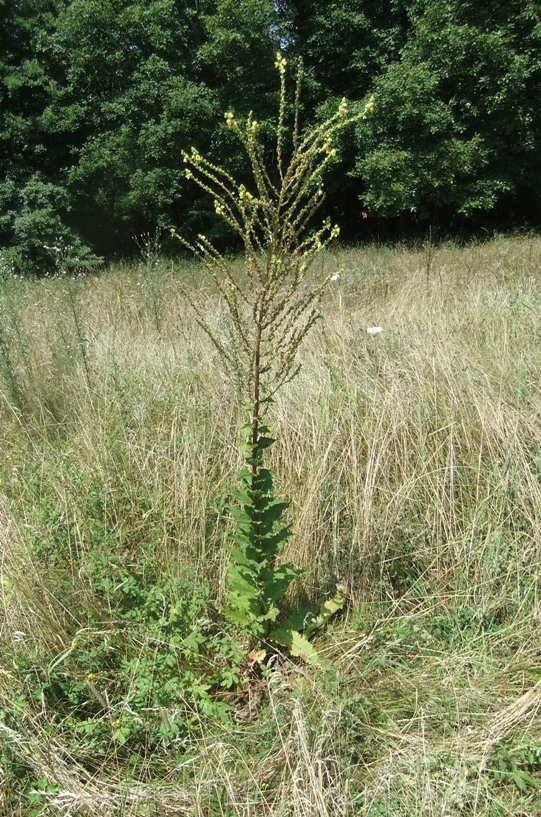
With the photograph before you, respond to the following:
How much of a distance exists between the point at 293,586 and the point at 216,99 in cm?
1057

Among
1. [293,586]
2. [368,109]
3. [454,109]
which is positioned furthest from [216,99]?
[293,586]

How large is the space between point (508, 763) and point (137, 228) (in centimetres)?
1220

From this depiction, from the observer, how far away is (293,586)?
218 centimetres

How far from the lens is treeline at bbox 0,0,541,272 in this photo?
9.88 m

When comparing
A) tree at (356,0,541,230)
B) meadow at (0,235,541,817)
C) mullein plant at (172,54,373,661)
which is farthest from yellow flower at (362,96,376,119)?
tree at (356,0,541,230)

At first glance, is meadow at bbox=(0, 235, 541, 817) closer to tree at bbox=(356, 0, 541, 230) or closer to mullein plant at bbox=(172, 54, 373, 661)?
mullein plant at bbox=(172, 54, 373, 661)

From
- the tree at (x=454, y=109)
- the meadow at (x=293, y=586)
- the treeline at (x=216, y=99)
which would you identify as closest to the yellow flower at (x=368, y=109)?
the meadow at (x=293, y=586)

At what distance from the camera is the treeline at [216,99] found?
9875 millimetres

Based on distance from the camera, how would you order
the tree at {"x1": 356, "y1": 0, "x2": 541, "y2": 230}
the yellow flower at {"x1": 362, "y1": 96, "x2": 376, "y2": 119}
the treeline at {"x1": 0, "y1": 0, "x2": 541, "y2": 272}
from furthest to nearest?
the treeline at {"x1": 0, "y1": 0, "x2": 541, "y2": 272} < the tree at {"x1": 356, "y1": 0, "x2": 541, "y2": 230} < the yellow flower at {"x1": 362, "y1": 96, "x2": 376, "y2": 119}

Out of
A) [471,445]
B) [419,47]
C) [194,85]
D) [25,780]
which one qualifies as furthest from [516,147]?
[25,780]

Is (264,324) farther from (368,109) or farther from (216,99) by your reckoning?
(216,99)

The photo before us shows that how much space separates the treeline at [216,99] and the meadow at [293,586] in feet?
23.7

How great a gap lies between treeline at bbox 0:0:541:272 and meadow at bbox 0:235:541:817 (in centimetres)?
721

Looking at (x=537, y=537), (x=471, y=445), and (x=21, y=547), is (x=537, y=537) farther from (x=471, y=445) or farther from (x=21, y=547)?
(x=21, y=547)
